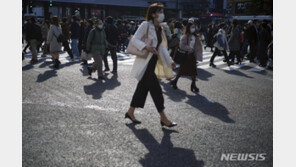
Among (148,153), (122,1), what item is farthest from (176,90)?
(122,1)

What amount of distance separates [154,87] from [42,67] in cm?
740

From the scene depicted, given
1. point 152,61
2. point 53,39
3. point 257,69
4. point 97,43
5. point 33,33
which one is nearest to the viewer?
point 152,61

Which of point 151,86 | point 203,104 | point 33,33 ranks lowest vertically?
point 203,104

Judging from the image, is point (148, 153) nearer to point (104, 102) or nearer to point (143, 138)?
point (143, 138)

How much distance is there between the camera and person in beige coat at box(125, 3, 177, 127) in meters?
4.50

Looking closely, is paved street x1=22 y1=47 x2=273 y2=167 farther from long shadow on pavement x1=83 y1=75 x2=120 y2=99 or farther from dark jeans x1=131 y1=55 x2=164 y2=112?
dark jeans x1=131 y1=55 x2=164 y2=112

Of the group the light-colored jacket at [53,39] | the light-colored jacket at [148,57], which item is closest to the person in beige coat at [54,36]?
the light-colored jacket at [53,39]

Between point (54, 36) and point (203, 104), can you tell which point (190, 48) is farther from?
point (54, 36)

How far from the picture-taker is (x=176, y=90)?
763 cm

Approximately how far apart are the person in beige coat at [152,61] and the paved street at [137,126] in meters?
0.35

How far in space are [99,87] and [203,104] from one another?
2.79 m

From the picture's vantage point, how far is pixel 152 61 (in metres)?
4.67

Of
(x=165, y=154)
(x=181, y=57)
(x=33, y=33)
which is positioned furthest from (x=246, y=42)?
(x=165, y=154)

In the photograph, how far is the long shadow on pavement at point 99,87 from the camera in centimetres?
702
